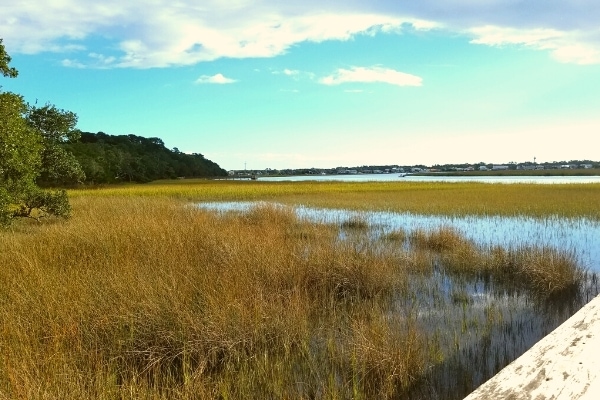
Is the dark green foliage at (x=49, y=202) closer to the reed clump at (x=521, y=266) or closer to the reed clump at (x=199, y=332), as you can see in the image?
the reed clump at (x=199, y=332)

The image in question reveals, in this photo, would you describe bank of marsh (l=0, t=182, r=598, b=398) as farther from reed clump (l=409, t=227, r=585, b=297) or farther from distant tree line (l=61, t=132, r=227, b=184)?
distant tree line (l=61, t=132, r=227, b=184)

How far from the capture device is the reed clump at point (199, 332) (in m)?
4.31

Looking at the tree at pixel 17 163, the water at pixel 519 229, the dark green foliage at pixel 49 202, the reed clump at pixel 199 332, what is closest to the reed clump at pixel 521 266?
the water at pixel 519 229

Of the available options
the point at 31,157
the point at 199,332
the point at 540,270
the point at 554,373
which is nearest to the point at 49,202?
the point at 31,157

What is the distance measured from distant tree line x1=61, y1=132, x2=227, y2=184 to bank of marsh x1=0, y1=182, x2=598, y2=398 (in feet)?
77.0

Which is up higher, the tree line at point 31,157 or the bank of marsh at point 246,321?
the tree line at point 31,157

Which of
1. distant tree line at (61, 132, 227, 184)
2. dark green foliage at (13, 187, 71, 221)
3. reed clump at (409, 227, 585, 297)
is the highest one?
distant tree line at (61, 132, 227, 184)

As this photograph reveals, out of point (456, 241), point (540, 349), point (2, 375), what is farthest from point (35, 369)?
point (456, 241)

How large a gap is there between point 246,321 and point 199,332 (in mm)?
603

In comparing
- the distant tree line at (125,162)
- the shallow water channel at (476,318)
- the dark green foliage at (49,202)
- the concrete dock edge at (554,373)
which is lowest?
the shallow water channel at (476,318)

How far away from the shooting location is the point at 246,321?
5.50m

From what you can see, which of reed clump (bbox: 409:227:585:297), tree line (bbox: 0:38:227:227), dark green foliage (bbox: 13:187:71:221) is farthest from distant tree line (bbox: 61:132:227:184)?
reed clump (bbox: 409:227:585:297)

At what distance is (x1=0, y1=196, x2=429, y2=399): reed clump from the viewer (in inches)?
170

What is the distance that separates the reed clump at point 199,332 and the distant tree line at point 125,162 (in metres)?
24.1
